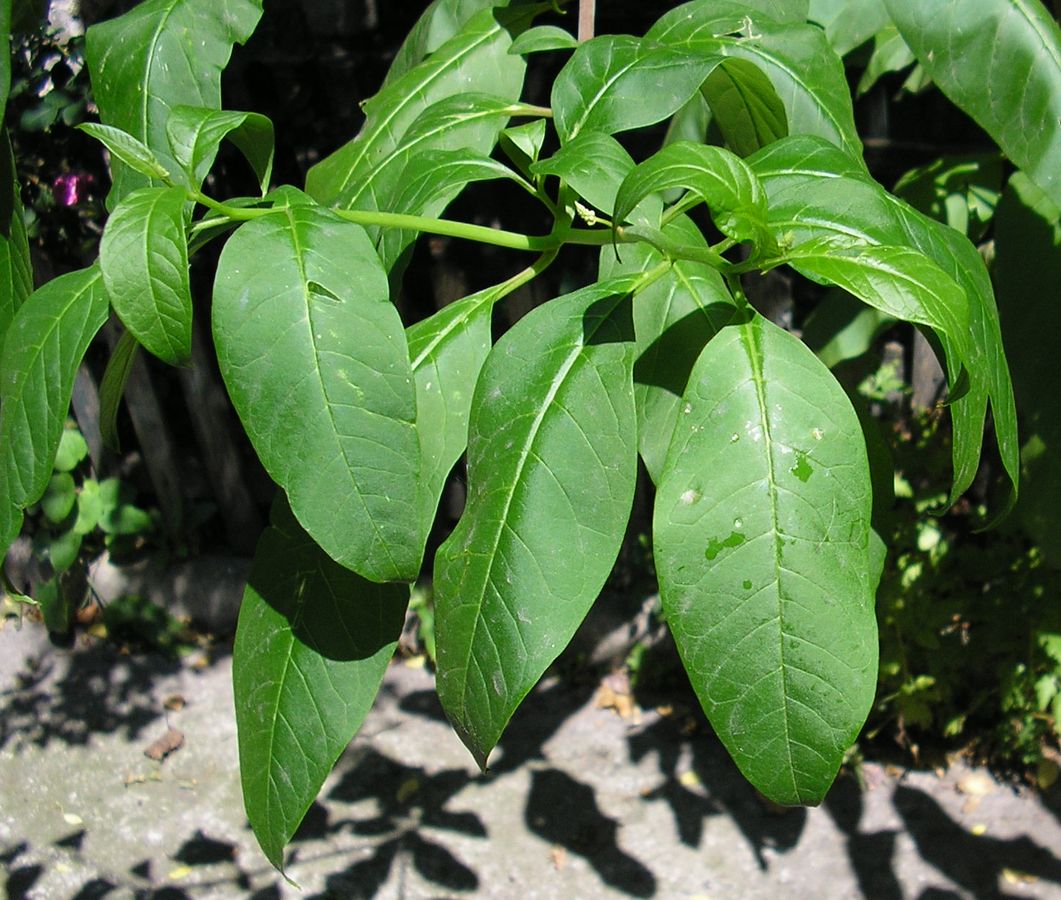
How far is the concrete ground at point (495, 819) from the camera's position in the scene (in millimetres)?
3105

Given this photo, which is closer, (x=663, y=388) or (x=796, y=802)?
(x=796, y=802)

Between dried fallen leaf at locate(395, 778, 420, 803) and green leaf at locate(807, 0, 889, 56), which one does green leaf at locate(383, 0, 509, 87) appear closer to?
green leaf at locate(807, 0, 889, 56)

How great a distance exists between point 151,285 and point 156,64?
1.51ft

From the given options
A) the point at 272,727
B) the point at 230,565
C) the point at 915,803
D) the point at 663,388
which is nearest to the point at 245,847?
the point at 230,565

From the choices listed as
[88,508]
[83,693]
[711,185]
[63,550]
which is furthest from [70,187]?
[711,185]

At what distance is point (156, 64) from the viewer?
122cm

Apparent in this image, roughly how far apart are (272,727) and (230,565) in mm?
3355

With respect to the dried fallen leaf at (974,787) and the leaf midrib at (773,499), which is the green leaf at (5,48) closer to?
the leaf midrib at (773,499)

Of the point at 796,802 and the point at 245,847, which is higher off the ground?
the point at 796,802

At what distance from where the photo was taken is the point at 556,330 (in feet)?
3.24

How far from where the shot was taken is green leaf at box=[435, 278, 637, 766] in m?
0.91

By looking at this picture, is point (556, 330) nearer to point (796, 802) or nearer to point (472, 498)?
point (472, 498)

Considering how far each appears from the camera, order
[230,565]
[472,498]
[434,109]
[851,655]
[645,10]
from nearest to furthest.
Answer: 1. [851,655]
2. [472,498]
3. [434,109]
4. [645,10]
5. [230,565]

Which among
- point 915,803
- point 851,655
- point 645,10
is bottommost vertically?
point 915,803
